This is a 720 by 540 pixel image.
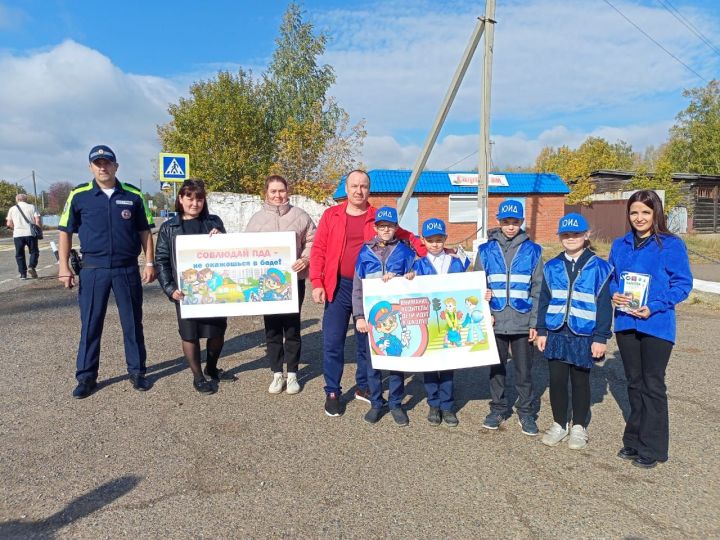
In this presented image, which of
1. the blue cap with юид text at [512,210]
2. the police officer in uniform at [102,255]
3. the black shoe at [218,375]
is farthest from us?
the black shoe at [218,375]

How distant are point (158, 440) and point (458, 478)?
2.31 m

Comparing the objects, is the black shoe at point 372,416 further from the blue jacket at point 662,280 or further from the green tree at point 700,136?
the green tree at point 700,136

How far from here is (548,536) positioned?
8.59 feet

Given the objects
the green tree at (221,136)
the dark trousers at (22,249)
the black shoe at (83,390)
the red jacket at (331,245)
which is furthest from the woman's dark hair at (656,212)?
the green tree at (221,136)

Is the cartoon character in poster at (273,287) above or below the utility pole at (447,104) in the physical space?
below

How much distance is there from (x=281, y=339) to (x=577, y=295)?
2829mm

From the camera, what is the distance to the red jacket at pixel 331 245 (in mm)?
4207

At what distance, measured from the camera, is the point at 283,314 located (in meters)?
4.88

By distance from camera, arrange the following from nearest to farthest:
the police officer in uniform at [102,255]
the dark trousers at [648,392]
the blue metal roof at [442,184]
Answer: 1. the dark trousers at [648,392]
2. the police officer in uniform at [102,255]
3. the blue metal roof at [442,184]

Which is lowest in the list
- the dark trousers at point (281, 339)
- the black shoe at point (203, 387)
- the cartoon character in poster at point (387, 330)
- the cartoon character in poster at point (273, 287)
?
the black shoe at point (203, 387)

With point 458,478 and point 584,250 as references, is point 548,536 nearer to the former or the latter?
point 458,478

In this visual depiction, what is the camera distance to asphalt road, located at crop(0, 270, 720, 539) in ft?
8.96

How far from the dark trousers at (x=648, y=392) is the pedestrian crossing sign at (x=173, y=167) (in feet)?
31.2

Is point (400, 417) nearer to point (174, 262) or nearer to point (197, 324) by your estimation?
point (197, 324)
